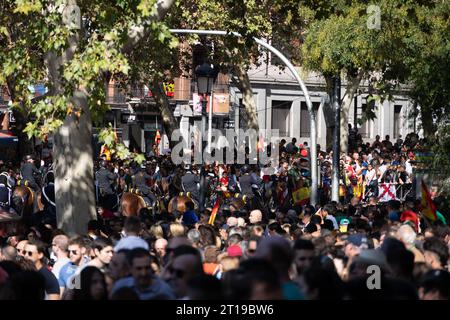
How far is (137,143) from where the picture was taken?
56.8 meters

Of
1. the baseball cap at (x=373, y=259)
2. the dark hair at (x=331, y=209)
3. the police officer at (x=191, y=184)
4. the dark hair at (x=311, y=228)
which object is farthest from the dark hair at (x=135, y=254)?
the police officer at (x=191, y=184)

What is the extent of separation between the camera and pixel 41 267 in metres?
11.6

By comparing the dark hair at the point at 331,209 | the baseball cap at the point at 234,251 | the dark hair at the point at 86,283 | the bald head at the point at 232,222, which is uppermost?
the dark hair at the point at 331,209

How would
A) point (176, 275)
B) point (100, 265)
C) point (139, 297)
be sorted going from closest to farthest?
point (139, 297) → point (176, 275) → point (100, 265)

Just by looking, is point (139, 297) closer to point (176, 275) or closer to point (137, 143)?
point (176, 275)

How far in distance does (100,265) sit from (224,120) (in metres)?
44.1

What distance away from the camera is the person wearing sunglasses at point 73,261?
1142 cm

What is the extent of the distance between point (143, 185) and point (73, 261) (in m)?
17.3

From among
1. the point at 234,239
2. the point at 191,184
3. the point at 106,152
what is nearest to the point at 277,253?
the point at 234,239

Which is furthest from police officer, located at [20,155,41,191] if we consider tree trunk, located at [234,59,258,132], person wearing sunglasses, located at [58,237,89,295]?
tree trunk, located at [234,59,258,132]

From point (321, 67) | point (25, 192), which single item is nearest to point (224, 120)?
point (321, 67)

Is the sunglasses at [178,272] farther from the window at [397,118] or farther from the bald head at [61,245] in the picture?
the window at [397,118]

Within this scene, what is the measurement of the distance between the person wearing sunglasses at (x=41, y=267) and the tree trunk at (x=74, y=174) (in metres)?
4.64

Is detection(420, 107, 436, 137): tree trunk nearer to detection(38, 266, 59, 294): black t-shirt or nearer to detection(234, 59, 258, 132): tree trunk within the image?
detection(38, 266, 59, 294): black t-shirt
